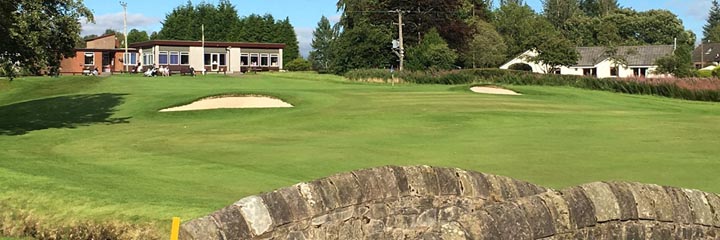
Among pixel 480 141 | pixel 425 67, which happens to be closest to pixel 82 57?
pixel 425 67

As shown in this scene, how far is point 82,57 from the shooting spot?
88.2m

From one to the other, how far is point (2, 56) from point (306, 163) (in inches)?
596

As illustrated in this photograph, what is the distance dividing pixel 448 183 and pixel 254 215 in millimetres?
1665

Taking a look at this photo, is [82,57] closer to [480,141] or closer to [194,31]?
[194,31]

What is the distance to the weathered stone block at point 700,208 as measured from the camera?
5434mm

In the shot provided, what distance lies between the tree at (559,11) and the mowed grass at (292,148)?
139542mm

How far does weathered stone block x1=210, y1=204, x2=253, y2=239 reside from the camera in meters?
5.02

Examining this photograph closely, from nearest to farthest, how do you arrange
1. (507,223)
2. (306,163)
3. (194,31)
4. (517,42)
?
1. (507,223)
2. (306,163)
3. (517,42)
4. (194,31)

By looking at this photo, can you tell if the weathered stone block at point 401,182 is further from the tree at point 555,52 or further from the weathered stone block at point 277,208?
the tree at point 555,52

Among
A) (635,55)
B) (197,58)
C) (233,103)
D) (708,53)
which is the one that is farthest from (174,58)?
(708,53)

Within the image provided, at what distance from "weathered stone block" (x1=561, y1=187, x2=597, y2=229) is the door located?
297 feet

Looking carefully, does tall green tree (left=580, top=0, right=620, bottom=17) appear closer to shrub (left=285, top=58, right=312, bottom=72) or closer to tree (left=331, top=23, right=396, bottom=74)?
shrub (left=285, top=58, right=312, bottom=72)

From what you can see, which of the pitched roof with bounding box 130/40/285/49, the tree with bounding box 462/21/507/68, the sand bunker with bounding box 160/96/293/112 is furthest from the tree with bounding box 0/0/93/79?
the tree with bounding box 462/21/507/68

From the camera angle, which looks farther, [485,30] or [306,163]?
[485,30]
